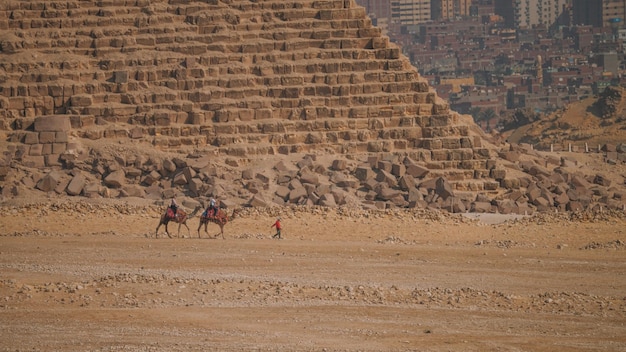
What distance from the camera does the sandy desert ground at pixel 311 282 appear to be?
22297 mm

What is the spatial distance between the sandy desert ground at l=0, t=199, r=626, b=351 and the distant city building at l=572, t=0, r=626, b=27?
153 meters

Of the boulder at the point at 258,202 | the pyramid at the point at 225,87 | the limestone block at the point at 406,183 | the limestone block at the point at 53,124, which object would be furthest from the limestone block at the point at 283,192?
the limestone block at the point at 53,124

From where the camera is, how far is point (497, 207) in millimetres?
35500

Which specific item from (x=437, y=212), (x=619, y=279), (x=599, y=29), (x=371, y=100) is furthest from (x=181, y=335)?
(x=599, y=29)

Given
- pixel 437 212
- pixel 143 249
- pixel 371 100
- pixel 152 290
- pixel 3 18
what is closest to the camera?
pixel 152 290

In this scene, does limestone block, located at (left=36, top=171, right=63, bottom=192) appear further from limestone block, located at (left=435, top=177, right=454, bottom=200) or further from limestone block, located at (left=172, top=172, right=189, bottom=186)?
limestone block, located at (left=435, top=177, right=454, bottom=200)

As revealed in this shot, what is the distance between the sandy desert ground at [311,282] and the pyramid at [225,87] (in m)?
3.40

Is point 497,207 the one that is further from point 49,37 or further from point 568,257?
point 49,37

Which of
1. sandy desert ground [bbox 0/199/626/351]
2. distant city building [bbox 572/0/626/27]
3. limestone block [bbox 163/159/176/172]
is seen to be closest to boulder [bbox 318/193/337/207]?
sandy desert ground [bbox 0/199/626/351]

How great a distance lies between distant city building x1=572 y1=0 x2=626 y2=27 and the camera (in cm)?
18488

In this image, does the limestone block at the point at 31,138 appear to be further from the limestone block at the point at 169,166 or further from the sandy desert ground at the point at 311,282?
the limestone block at the point at 169,166

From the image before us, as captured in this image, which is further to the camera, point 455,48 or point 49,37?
point 455,48

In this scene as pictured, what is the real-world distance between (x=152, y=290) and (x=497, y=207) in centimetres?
1256

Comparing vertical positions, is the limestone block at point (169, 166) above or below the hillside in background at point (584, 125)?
above
